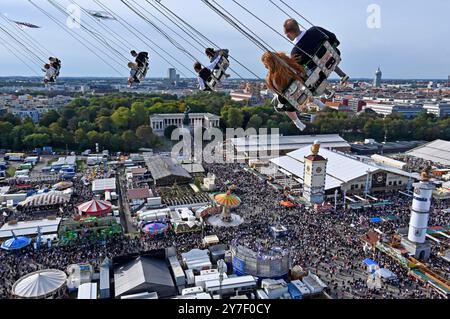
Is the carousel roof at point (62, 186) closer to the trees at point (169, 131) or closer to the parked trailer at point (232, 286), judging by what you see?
the parked trailer at point (232, 286)

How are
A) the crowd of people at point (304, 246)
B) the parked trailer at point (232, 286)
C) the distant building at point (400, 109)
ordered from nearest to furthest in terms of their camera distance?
the parked trailer at point (232, 286) < the crowd of people at point (304, 246) < the distant building at point (400, 109)

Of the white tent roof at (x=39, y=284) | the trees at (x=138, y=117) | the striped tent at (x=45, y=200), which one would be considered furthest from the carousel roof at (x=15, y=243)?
the trees at (x=138, y=117)

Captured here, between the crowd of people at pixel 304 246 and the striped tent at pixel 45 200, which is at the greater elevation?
the striped tent at pixel 45 200

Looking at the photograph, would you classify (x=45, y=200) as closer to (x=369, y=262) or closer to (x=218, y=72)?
(x=218, y=72)

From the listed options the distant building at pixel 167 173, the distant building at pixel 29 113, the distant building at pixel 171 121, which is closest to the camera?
the distant building at pixel 167 173

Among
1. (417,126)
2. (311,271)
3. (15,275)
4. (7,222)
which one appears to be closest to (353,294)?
(311,271)

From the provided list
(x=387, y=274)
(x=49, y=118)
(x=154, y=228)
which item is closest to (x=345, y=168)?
(x=387, y=274)
